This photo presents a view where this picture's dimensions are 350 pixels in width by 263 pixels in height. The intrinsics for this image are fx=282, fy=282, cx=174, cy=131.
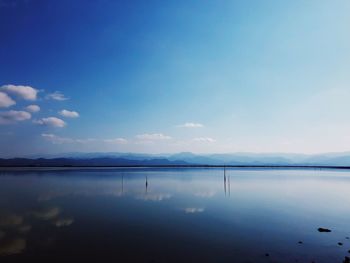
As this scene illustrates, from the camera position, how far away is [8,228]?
22719mm

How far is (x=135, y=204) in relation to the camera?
3616cm

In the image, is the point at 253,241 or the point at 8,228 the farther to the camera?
the point at 8,228

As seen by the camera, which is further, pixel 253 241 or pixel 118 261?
pixel 253 241

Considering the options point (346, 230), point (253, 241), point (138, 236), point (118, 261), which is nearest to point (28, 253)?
point (118, 261)

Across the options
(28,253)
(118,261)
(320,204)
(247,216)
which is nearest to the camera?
(118,261)

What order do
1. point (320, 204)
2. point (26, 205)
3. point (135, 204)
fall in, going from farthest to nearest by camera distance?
point (320, 204) → point (135, 204) → point (26, 205)

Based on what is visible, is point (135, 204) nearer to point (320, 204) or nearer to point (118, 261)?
point (118, 261)

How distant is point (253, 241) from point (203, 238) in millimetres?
3529

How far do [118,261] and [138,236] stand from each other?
17.5ft

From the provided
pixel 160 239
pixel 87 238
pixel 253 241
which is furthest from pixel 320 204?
pixel 87 238

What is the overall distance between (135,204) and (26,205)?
42.5 ft

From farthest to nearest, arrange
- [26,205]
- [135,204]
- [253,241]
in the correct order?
[135,204] < [26,205] < [253,241]

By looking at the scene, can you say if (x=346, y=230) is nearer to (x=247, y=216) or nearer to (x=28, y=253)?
(x=247, y=216)

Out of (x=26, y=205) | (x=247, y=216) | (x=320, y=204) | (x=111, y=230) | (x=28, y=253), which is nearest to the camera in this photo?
(x=28, y=253)
